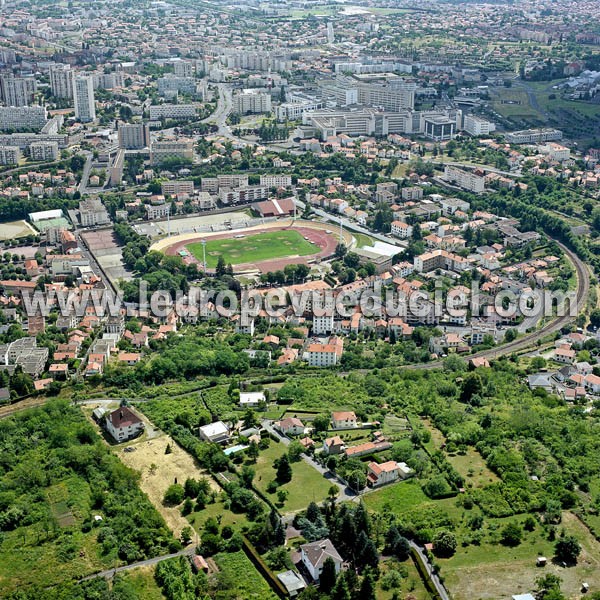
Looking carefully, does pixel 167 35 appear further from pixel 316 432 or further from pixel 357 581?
pixel 357 581

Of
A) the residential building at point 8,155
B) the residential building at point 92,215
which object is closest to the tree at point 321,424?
the residential building at point 92,215

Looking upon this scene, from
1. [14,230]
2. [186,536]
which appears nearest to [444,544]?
[186,536]

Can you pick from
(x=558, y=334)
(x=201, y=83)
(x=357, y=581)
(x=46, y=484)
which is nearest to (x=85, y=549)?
(x=46, y=484)

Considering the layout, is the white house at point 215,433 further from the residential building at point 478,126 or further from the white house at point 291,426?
the residential building at point 478,126

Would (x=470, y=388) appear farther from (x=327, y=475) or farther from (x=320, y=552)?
(x=320, y=552)

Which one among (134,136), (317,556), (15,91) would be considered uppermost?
(15,91)

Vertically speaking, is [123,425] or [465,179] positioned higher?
[465,179]
